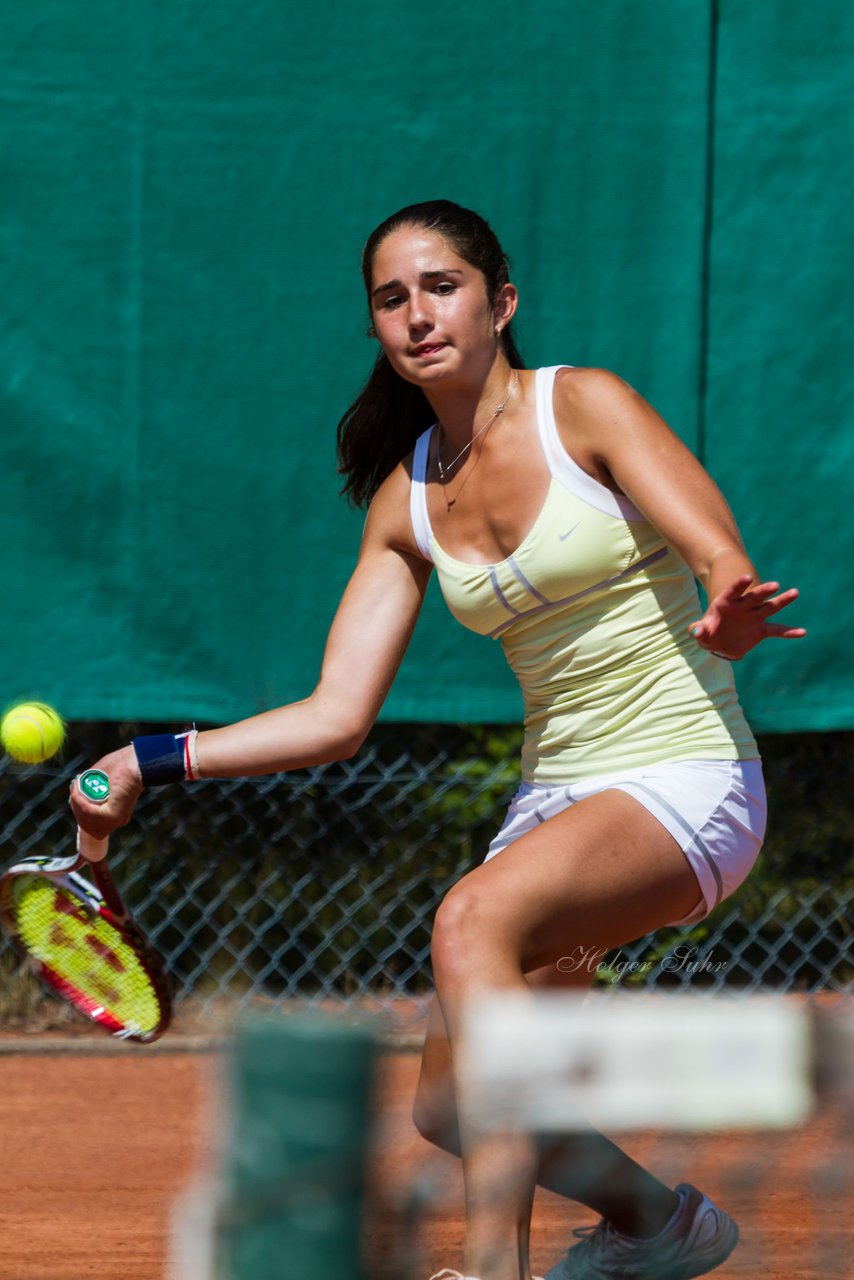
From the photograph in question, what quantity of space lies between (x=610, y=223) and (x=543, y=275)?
7.2 inches

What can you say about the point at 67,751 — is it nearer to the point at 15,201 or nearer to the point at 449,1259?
the point at 15,201

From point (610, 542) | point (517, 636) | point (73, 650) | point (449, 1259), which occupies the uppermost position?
point (610, 542)

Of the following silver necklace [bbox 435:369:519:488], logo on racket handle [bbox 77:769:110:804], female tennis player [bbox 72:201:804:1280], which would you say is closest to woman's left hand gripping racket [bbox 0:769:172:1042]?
logo on racket handle [bbox 77:769:110:804]

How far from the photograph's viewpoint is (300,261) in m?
3.68

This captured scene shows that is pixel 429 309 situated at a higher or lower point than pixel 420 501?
higher

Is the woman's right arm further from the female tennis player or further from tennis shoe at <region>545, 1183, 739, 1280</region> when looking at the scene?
tennis shoe at <region>545, 1183, 739, 1280</region>

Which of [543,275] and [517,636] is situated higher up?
[543,275]

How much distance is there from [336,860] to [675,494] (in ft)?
6.76

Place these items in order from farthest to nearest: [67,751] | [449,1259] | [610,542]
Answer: [67,751], [449,1259], [610,542]

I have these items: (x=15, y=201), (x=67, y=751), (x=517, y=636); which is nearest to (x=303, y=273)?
(x=15, y=201)

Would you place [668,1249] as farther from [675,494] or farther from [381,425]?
[381,425]

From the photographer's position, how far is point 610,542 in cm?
219

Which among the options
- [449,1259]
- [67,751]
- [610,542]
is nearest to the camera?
[610,542]

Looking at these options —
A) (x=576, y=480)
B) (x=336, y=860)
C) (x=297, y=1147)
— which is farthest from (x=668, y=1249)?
(x=336, y=860)
